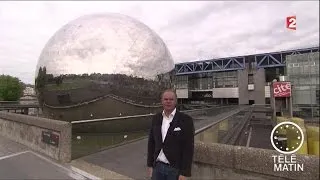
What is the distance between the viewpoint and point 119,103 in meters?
10.8

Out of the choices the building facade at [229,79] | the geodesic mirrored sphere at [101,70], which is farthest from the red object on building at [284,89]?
the building facade at [229,79]

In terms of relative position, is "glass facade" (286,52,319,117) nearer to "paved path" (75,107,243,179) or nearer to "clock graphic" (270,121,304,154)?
"clock graphic" (270,121,304,154)

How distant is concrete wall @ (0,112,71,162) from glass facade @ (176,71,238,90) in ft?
221

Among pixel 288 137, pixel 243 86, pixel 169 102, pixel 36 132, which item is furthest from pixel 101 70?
pixel 243 86

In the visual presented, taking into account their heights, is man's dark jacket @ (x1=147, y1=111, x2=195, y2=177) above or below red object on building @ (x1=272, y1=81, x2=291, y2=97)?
below

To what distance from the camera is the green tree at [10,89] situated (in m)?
71.7

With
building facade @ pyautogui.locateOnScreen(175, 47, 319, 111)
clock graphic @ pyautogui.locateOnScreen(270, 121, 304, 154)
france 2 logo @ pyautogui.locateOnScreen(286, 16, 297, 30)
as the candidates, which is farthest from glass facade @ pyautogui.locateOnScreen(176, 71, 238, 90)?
france 2 logo @ pyautogui.locateOnScreen(286, 16, 297, 30)

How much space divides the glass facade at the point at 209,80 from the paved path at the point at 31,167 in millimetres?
70098

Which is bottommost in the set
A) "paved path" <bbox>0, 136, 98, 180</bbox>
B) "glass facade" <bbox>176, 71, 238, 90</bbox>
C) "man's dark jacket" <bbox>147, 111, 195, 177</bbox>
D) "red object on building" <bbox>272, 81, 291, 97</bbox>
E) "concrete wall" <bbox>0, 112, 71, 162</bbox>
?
"paved path" <bbox>0, 136, 98, 180</bbox>

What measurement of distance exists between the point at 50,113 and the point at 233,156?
8.95 metres

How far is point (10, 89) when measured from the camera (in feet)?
248

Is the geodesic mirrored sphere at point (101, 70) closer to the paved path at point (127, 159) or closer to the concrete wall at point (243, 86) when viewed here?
the paved path at point (127, 159)

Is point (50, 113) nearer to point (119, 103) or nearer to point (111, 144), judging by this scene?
point (119, 103)

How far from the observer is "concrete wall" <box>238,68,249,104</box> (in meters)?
73.0
